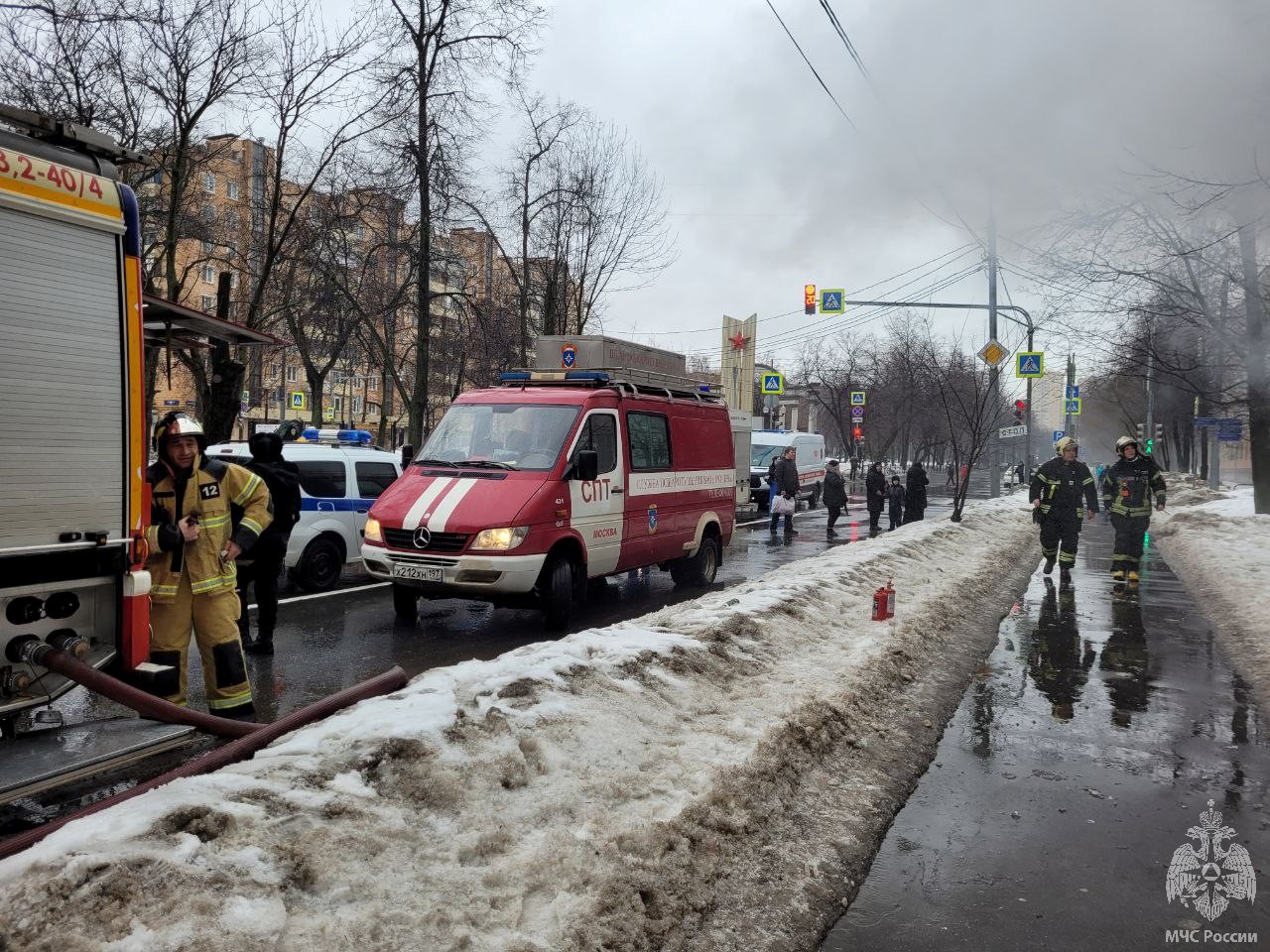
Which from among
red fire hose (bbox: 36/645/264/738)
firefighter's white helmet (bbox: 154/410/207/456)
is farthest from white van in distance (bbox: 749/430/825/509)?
red fire hose (bbox: 36/645/264/738)

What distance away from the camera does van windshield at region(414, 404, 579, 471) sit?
8.57 metres

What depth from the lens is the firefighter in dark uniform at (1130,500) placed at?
1131cm

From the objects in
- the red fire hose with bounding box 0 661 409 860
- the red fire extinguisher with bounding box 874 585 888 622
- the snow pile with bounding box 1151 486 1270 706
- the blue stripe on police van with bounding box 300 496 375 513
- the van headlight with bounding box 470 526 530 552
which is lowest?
the snow pile with bounding box 1151 486 1270 706

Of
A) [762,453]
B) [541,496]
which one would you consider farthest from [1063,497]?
[762,453]

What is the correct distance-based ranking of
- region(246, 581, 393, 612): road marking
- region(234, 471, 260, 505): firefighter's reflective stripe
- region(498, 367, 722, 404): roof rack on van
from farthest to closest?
region(246, 581, 393, 612): road marking
region(498, 367, 722, 404): roof rack on van
region(234, 471, 260, 505): firefighter's reflective stripe

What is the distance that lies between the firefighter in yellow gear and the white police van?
517 cm

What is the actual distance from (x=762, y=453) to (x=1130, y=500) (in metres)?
18.9

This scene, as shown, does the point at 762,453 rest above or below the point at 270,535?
above

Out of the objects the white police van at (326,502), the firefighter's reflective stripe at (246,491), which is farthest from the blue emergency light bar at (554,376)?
the firefighter's reflective stripe at (246,491)

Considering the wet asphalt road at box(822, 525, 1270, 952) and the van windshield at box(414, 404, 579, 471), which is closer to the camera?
the wet asphalt road at box(822, 525, 1270, 952)

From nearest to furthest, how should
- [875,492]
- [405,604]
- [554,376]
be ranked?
[405,604]
[554,376]
[875,492]

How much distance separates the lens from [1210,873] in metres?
3.76

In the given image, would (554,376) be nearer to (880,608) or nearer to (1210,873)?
(880,608)

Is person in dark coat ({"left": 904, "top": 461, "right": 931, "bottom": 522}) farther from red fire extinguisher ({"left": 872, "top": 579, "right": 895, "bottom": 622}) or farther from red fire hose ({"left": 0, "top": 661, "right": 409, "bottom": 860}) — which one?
red fire hose ({"left": 0, "top": 661, "right": 409, "bottom": 860})
